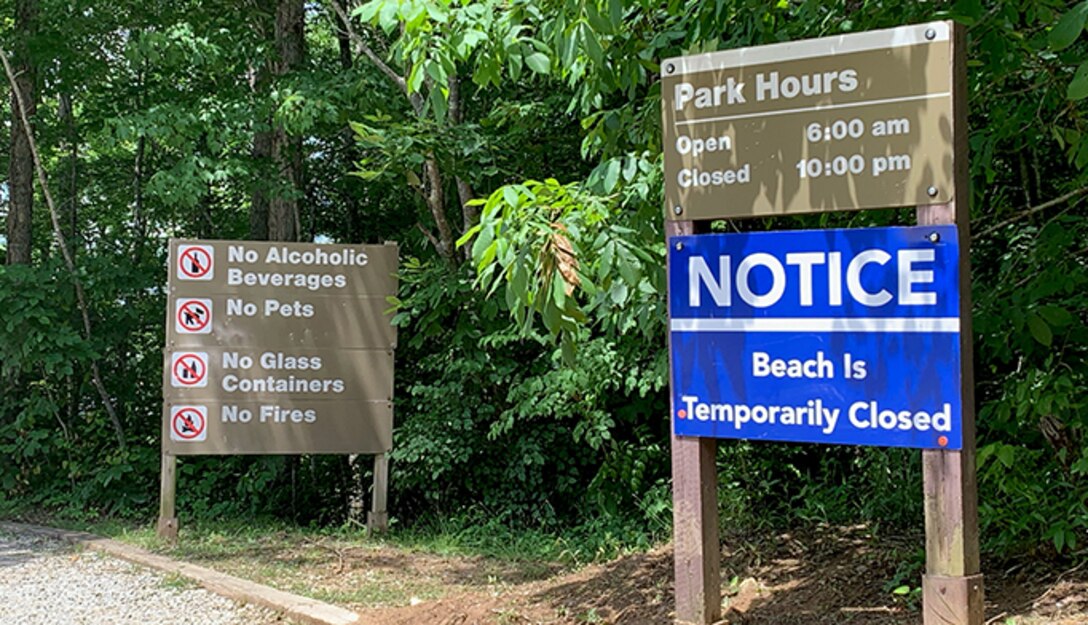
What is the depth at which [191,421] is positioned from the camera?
28.3 ft

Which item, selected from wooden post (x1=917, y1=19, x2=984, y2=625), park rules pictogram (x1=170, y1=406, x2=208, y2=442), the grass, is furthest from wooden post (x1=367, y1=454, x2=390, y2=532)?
wooden post (x1=917, y1=19, x2=984, y2=625)

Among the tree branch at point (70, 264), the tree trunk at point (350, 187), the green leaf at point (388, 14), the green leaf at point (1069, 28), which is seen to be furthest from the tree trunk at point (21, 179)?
the green leaf at point (1069, 28)

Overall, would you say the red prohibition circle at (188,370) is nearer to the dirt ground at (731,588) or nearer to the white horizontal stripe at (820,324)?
the dirt ground at (731,588)

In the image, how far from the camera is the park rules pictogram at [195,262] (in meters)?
8.64

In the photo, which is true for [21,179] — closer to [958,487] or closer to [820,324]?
[820,324]

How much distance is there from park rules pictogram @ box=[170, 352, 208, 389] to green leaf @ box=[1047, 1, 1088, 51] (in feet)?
22.7

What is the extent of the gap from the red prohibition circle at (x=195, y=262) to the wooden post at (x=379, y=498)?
2.10m

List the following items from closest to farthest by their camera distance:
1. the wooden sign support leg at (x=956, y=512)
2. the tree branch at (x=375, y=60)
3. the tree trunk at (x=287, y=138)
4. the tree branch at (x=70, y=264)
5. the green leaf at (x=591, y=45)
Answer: the wooden sign support leg at (x=956, y=512) < the green leaf at (x=591, y=45) < the tree branch at (x=375, y=60) < the tree branch at (x=70, y=264) < the tree trunk at (x=287, y=138)

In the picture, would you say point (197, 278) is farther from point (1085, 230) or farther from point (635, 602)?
point (1085, 230)

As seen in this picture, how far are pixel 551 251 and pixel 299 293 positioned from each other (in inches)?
201

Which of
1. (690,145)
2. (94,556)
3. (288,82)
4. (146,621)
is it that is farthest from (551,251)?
(288,82)

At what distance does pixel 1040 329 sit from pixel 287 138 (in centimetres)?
851

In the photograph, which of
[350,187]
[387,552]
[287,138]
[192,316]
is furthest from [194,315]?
[350,187]

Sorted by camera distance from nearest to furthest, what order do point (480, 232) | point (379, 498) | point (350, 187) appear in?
1. point (480, 232)
2. point (379, 498)
3. point (350, 187)
